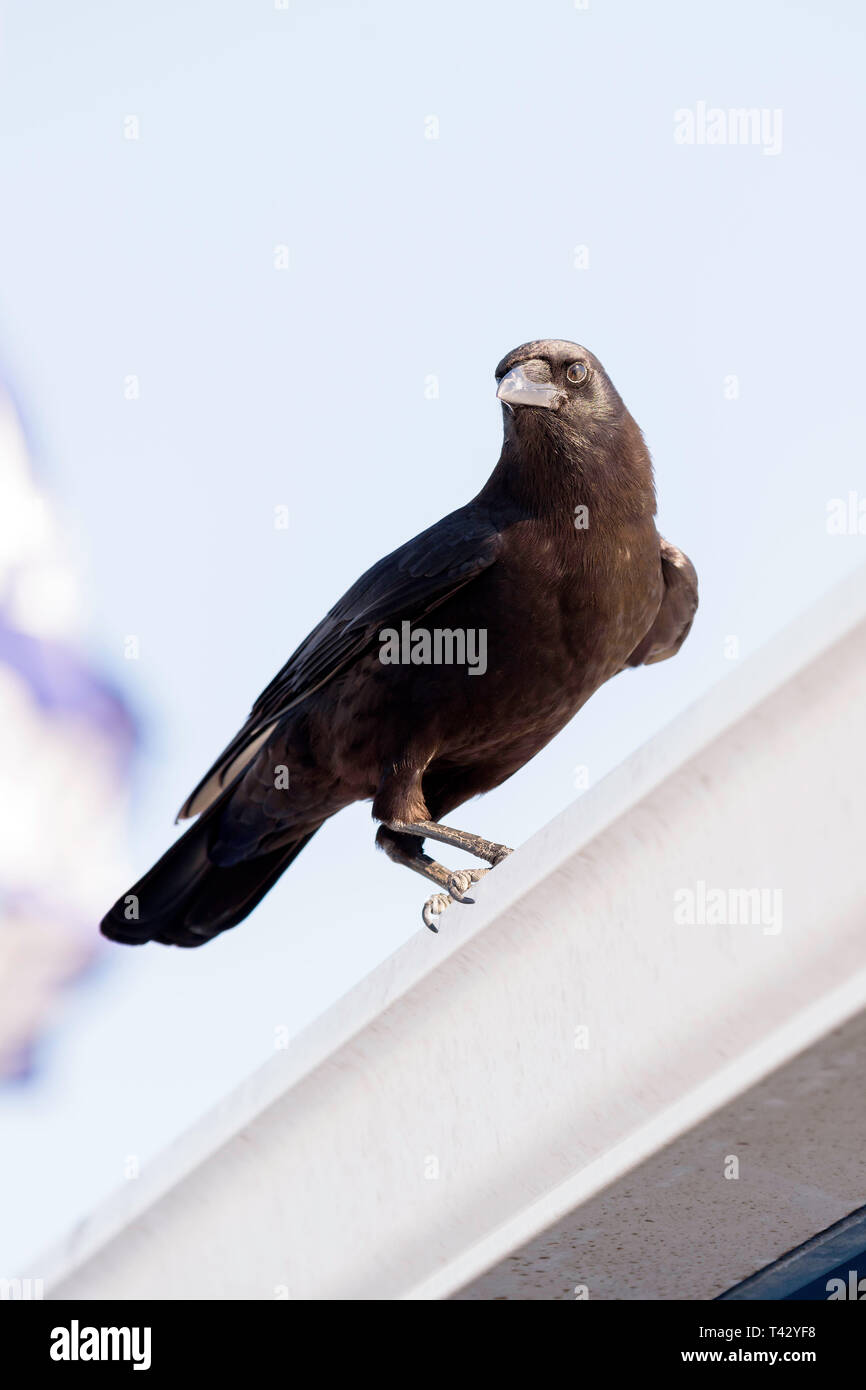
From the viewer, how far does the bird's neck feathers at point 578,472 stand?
406cm

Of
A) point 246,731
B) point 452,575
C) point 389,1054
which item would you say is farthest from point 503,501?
point 389,1054

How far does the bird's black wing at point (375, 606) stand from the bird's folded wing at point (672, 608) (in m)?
0.81

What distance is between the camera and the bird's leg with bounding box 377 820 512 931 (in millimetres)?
3502

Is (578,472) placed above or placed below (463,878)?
above

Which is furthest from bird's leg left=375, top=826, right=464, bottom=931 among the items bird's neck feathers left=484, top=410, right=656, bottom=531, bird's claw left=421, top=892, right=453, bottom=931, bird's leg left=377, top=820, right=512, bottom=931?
bird's neck feathers left=484, top=410, right=656, bottom=531

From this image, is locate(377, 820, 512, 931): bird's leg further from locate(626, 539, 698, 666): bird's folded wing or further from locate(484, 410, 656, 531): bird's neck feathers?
locate(626, 539, 698, 666): bird's folded wing

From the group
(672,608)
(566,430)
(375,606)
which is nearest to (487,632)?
(375,606)

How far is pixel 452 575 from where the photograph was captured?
404 cm

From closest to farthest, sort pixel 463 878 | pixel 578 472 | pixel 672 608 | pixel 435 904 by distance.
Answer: pixel 435 904 → pixel 463 878 → pixel 578 472 → pixel 672 608

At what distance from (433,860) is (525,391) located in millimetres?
1330

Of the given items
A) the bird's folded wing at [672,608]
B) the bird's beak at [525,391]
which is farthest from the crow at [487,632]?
the bird's folded wing at [672,608]

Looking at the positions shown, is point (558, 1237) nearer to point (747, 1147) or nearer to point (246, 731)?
point (747, 1147)

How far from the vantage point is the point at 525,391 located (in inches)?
163

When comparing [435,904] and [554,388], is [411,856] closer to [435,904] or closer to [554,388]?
[435,904]
